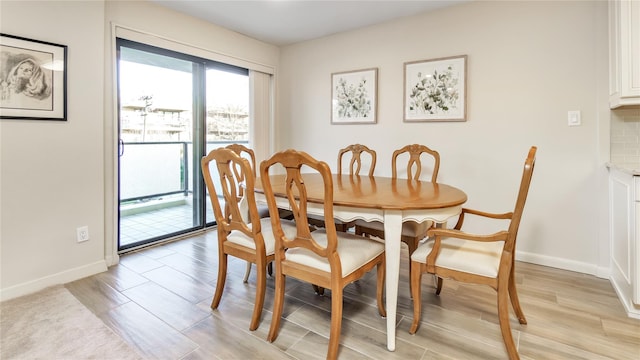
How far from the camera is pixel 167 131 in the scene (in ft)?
11.7

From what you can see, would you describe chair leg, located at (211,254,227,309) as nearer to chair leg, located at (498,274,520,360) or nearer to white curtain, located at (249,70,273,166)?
chair leg, located at (498,274,520,360)

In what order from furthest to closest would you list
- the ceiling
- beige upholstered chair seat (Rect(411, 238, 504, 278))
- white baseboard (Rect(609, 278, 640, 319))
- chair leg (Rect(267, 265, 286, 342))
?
1. the ceiling
2. white baseboard (Rect(609, 278, 640, 319))
3. chair leg (Rect(267, 265, 286, 342))
4. beige upholstered chair seat (Rect(411, 238, 504, 278))

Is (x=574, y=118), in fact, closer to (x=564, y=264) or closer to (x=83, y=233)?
(x=564, y=264)

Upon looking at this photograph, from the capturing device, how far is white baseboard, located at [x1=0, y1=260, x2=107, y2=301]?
7.32ft

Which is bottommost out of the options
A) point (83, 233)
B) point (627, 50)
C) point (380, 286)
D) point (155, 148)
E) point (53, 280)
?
point (53, 280)

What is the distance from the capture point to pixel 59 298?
2227 millimetres

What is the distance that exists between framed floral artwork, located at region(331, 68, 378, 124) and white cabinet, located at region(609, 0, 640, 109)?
2.02 m

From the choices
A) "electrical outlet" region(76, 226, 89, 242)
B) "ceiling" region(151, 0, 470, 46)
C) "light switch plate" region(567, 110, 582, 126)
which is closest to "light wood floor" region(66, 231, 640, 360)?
"electrical outlet" region(76, 226, 89, 242)

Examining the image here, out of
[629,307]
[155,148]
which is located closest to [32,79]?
[155,148]

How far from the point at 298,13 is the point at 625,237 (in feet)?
10.8

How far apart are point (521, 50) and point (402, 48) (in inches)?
44.0

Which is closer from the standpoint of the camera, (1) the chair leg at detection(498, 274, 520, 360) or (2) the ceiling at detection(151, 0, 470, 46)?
(1) the chair leg at detection(498, 274, 520, 360)

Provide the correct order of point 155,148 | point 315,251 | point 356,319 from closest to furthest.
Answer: point 315,251 → point 356,319 → point 155,148

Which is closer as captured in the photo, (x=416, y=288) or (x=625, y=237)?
(x=416, y=288)
